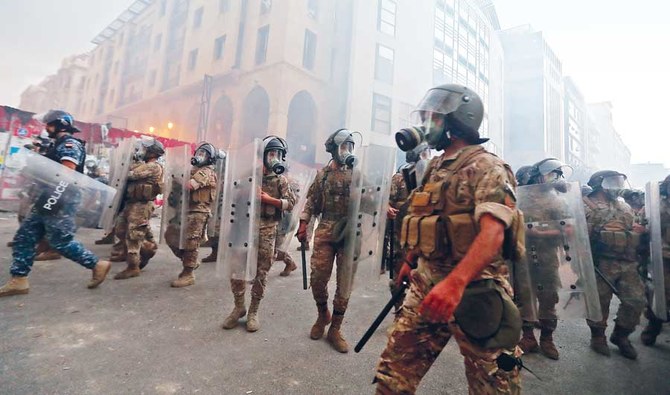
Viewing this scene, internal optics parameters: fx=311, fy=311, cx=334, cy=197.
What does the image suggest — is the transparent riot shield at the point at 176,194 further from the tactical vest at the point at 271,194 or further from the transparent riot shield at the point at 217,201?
the tactical vest at the point at 271,194

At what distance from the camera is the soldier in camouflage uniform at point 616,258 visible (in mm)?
3330

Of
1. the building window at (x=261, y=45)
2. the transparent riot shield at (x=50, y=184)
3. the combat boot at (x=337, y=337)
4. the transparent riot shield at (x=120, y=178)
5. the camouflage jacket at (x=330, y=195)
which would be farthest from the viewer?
the building window at (x=261, y=45)

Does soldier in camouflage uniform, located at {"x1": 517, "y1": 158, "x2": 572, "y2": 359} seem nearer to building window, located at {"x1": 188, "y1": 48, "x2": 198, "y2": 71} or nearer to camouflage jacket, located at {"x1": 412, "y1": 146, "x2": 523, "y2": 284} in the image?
camouflage jacket, located at {"x1": 412, "y1": 146, "x2": 523, "y2": 284}

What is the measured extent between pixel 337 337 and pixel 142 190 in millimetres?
3532

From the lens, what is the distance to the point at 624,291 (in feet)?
11.3

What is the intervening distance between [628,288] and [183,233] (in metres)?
5.35

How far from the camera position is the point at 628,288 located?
11.3 feet

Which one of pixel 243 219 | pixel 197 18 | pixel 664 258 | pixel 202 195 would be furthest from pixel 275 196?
pixel 197 18

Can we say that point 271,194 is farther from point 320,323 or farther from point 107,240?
point 107,240

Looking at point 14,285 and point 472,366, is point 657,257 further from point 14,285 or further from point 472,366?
point 14,285

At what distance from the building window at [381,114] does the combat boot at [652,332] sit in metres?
17.3

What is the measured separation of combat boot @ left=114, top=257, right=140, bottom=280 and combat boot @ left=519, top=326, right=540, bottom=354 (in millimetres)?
4944

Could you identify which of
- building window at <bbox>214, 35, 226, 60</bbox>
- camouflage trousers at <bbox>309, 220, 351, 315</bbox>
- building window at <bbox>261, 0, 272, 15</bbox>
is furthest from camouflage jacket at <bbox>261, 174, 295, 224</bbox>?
building window at <bbox>214, 35, 226, 60</bbox>

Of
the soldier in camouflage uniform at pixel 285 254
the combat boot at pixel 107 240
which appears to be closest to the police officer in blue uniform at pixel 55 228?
the soldier in camouflage uniform at pixel 285 254
